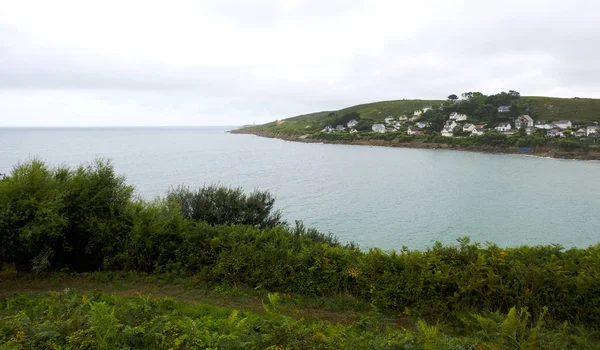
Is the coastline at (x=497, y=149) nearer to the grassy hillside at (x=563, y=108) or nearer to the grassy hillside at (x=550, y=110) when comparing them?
the grassy hillside at (x=550, y=110)

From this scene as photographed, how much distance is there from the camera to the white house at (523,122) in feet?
350

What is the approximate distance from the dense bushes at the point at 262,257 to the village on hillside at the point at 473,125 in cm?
9787

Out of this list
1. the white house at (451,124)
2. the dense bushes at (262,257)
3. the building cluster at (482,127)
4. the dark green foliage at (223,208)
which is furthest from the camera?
the white house at (451,124)

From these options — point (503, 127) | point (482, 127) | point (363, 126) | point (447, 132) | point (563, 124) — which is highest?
point (363, 126)

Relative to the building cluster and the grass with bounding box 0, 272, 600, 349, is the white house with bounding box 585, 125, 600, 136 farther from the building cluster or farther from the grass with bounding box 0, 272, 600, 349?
the grass with bounding box 0, 272, 600, 349

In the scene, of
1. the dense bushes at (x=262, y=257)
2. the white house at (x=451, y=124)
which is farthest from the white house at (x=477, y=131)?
the dense bushes at (x=262, y=257)

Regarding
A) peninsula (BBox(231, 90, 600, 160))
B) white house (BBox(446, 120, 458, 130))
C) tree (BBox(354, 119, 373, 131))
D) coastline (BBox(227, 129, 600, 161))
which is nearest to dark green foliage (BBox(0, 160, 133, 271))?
coastline (BBox(227, 129, 600, 161))

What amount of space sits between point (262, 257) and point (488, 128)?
377ft

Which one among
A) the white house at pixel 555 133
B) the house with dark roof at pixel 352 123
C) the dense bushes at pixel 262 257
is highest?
the house with dark roof at pixel 352 123

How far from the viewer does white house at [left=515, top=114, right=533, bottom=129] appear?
10656 cm

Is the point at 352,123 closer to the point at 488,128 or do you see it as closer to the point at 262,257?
the point at 488,128

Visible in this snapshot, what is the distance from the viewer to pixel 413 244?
80.0 ft

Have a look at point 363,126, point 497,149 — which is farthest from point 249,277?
point 363,126

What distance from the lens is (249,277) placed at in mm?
10281
